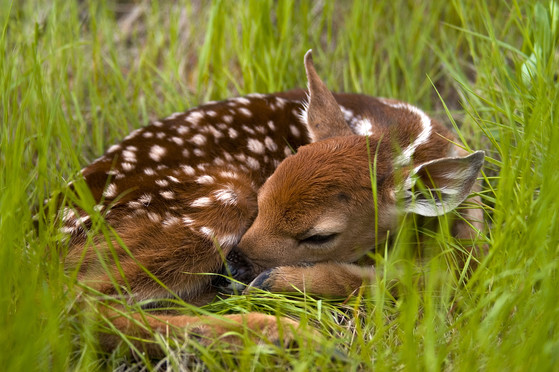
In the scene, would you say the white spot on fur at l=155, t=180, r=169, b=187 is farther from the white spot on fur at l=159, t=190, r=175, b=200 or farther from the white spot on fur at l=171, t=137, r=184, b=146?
the white spot on fur at l=171, t=137, r=184, b=146

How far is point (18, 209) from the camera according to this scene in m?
2.60

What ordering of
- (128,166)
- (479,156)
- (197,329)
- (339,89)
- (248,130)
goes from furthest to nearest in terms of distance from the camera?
1. (339,89)
2. (248,130)
3. (128,166)
4. (479,156)
5. (197,329)

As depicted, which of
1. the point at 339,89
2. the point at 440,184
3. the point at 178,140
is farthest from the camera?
the point at 339,89

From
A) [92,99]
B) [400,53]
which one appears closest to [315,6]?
[400,53]

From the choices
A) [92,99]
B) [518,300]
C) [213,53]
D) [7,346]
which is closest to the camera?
[7,346]

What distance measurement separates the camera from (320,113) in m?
3.27

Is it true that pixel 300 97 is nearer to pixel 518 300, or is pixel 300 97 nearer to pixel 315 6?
pixel 315 6

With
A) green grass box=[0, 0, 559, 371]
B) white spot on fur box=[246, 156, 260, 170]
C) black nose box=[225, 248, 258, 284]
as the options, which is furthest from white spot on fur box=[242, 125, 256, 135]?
green grass box=[0, 0, 559, 371]

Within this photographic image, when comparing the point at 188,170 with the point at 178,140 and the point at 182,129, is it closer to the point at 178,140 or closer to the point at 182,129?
the point at 178,140

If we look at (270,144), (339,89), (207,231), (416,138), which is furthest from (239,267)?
(339,89)

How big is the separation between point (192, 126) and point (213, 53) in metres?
1.38

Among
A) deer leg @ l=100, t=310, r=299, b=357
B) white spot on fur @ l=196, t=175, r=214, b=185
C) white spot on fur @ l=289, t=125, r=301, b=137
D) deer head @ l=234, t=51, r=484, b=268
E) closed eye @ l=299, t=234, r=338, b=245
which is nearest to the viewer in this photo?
deer leg @ l=100, t=310, r=299, b=357

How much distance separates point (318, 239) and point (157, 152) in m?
0.93

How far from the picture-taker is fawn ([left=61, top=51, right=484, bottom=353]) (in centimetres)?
269
